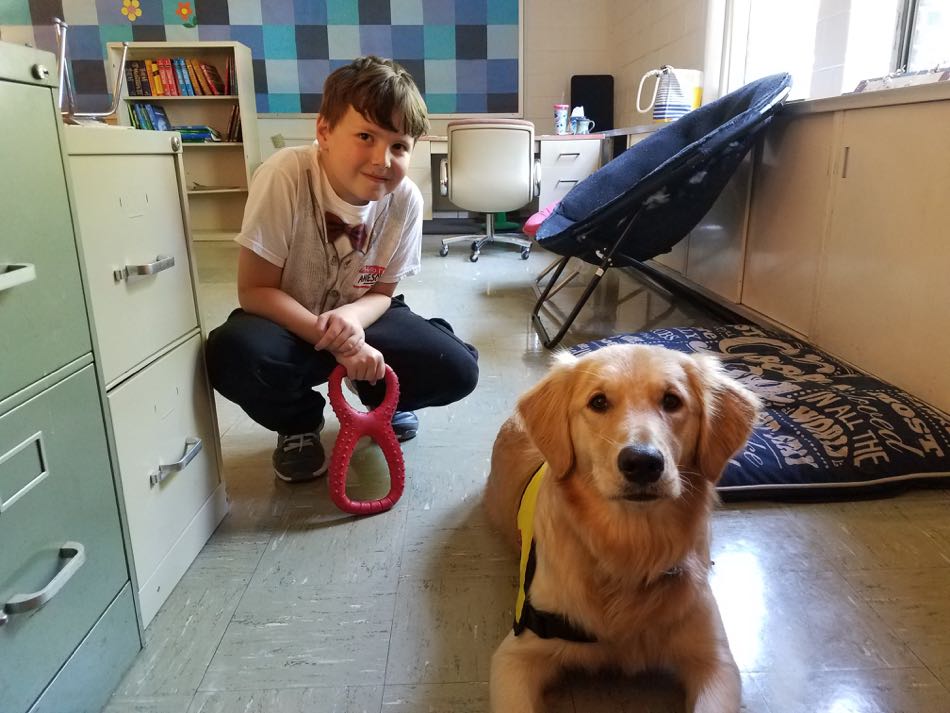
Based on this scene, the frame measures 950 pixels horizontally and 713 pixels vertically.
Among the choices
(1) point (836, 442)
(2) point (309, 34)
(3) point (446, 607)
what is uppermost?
(2) point (309, 34)

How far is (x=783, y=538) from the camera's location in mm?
1448

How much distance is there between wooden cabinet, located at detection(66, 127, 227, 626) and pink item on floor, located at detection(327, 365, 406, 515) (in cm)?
26

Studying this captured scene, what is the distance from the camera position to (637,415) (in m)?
1.00

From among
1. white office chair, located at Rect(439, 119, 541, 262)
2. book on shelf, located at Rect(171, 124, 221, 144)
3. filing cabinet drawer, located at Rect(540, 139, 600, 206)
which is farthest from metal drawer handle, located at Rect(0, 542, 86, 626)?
book on shelf, located at Rect(171, 124, 221, 144)

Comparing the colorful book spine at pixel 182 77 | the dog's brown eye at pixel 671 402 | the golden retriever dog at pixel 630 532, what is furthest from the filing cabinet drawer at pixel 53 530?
the colorful book spine at pixel 182 77

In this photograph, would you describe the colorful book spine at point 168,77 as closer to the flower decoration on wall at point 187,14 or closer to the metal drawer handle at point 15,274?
the flower decoration on wall at point 187,14

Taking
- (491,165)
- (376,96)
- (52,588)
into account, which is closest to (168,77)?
(491,165)

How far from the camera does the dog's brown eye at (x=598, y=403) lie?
3.41 ft

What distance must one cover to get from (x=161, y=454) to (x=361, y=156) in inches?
28.3

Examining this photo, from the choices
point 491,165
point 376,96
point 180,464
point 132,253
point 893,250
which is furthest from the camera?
point 491,165

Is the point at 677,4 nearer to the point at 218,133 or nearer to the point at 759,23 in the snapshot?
the point at 759,23

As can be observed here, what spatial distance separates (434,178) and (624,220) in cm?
398

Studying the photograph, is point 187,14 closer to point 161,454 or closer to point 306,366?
point 306,366

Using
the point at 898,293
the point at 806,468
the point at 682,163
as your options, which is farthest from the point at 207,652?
the point at 682,163
